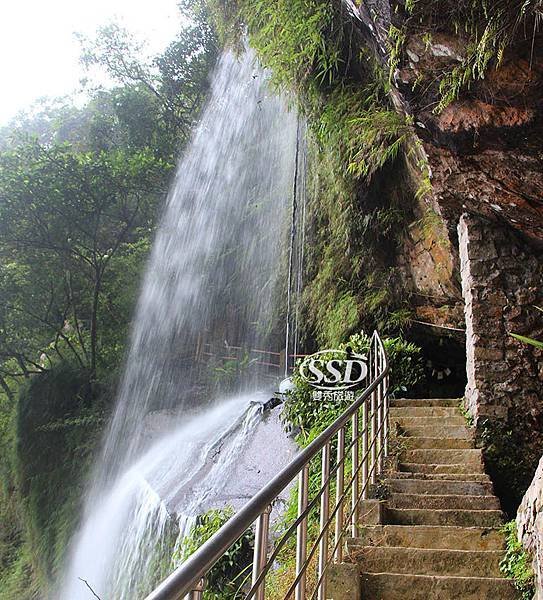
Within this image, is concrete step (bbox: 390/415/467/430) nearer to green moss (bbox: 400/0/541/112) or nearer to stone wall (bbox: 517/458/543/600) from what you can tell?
stone wall (bbox: 517/458/543/600)

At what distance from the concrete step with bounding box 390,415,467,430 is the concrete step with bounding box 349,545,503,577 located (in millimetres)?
1800

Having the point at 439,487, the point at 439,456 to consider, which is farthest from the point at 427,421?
the point at 439,487

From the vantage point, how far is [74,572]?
290 inches

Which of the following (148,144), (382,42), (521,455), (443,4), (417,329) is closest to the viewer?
(443,4)

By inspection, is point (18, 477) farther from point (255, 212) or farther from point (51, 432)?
point (255, 212)

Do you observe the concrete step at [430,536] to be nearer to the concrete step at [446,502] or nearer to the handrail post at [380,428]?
the concrete step at [446,502]

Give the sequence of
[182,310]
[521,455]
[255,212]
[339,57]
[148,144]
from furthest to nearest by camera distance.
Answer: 1. [148,144]
2. [182,310]
3. [255,212]
4. [339,57]
5. [521,455]

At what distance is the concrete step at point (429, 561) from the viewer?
8.76ft

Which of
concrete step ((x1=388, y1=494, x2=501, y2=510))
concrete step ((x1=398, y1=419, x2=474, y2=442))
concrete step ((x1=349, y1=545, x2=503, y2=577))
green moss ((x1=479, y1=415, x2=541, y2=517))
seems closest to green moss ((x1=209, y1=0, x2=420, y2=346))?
concrete step ((x1=398, y1=419, x2=474, y2=442))

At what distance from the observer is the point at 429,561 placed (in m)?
2.69

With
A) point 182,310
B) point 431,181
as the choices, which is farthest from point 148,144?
point 431,181

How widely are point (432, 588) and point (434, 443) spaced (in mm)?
1913

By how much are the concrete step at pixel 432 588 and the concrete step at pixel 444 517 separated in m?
0.72

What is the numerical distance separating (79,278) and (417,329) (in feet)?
25.8
